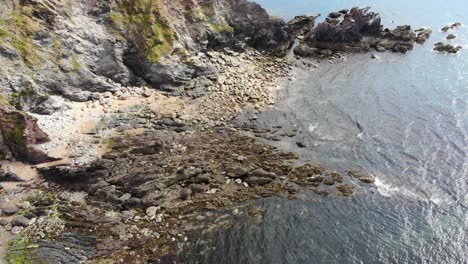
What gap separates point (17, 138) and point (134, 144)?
33.0 ft

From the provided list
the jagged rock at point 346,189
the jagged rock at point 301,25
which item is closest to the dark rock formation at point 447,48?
the jagged rock at point 301,25

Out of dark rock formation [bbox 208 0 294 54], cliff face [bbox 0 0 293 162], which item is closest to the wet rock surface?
cliff face [bbox 0 0 293 162]

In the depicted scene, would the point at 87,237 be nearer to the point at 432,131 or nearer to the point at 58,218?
the point at 58,218

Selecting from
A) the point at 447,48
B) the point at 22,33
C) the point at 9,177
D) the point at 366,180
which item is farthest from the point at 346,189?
the point at 447,48

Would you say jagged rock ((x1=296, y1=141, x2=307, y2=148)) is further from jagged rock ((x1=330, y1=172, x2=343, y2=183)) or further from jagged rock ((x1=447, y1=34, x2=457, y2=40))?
jagged rock ((x1=447, y1=34, x2=457, y2=40))

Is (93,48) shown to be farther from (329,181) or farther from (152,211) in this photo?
(329,181)

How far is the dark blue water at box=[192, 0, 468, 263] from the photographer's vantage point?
2716 cm

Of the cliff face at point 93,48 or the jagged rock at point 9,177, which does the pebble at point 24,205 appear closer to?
the jagged rock at point 9,177

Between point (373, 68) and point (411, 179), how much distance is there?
30325 mm

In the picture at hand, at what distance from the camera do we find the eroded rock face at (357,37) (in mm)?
66500

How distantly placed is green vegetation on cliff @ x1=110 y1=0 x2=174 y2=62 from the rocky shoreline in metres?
0.15

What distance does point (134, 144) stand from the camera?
35.6 meters

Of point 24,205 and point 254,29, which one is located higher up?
point 254,29

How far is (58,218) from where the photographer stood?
2781 centimetres
